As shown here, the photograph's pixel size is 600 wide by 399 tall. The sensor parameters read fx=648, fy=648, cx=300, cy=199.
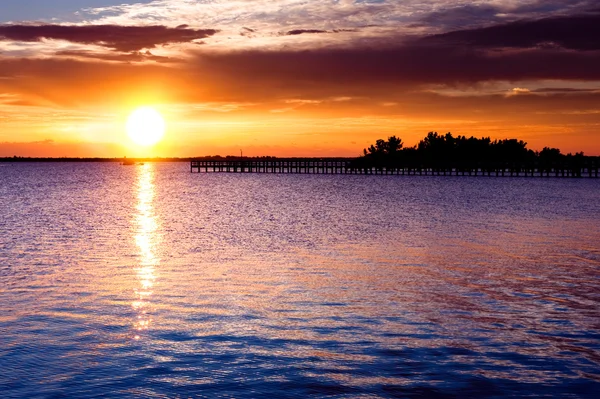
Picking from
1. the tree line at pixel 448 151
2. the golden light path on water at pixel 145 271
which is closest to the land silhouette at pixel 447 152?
the tree line at pixel 448 151

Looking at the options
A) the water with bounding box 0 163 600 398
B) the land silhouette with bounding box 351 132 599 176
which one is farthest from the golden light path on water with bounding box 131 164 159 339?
the land silhouette with bounding box 351 132 599 176

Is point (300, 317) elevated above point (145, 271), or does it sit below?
above

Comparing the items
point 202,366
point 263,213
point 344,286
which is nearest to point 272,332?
point 202,366

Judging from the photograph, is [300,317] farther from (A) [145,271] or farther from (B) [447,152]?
(B) [447,152]

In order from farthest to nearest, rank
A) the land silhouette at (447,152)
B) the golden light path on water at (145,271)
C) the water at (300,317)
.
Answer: the land silhouette at (447,152) < the golden light path on water at (145,271) < the water at (300,317)

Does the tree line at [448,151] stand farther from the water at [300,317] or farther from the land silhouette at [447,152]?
the water at [300,317]

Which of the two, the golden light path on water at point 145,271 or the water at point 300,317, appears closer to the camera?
the water at point 300,317

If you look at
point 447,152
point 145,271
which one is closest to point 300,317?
point 145,271

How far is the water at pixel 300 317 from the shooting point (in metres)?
8.63

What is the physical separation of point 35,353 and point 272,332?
3803 millimetres

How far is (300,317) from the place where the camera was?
40.7ft

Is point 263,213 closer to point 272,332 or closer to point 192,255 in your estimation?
point 192,255

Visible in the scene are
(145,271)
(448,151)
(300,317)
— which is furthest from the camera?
(448,151)

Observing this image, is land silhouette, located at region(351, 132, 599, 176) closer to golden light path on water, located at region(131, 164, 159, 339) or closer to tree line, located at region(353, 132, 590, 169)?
tree line, located at region(353, 132, 590, 169)
